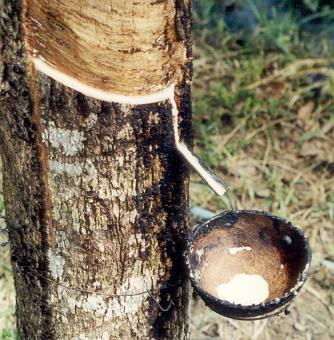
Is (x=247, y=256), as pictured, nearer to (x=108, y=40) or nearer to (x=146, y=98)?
(x=146, y=98)

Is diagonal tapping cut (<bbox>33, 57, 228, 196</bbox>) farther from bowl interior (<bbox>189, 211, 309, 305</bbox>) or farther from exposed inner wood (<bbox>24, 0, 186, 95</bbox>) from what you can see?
bowl interior (<bbox>189, 211, 309, 305</bbox>)

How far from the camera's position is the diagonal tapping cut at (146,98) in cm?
149

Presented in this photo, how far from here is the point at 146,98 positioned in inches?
61.5

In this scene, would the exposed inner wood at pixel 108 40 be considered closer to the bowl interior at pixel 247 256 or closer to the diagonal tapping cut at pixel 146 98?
the diagonal tapping cut at pixel 146 98

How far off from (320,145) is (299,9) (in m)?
1.22

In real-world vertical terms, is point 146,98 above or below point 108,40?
below

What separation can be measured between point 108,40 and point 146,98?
0.63 feet

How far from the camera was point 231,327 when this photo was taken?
9.14 feet

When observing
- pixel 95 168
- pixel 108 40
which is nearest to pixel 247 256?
pixel 95 168

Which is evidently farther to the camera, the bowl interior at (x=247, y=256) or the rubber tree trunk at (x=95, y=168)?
the bowl interior at (x=247, y=256)

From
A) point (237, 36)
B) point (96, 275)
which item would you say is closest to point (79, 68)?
point (96, 275)

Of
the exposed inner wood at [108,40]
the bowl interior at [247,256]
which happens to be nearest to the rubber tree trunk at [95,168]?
the exposed inner wood at [108,40]

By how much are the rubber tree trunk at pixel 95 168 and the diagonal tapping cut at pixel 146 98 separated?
0.4 inches

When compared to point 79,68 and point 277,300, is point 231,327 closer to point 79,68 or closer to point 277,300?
point 277,300
